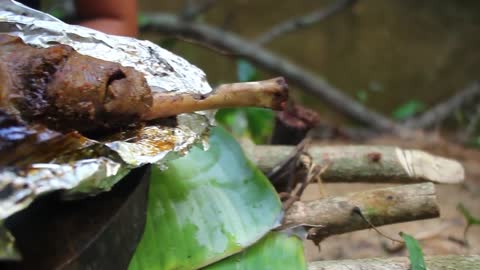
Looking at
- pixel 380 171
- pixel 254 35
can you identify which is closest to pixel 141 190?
pixel 380 171

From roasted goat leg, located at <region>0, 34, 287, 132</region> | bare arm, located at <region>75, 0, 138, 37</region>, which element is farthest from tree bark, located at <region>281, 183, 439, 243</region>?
bare arm, located at <region>75, 0, 138, 37</region>

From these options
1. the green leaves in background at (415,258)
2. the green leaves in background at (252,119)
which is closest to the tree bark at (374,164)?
the green leaves in background at (415,258)

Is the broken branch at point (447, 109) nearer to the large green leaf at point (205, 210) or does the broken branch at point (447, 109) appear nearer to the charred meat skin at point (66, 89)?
the large green leaf at point (205, 210)

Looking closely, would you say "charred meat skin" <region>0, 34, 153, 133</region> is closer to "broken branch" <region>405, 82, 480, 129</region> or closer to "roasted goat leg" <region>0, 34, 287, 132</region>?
"roasted goat leg" <region>0, 34, 287, 132</region>

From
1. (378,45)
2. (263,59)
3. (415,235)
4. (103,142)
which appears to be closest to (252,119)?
(415,235)

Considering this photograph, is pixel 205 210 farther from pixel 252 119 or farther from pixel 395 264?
pixel 252 119

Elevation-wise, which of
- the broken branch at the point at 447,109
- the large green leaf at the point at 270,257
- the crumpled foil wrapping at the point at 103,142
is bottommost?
the broken branch at the point at 447,109
